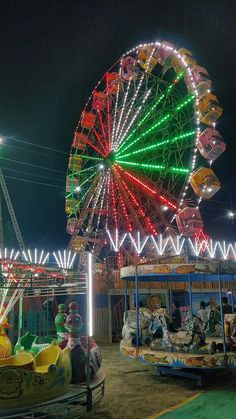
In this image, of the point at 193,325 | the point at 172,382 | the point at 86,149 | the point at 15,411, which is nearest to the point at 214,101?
the point at 86,149

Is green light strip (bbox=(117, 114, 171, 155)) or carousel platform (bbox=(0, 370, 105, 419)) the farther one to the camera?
green light strip (bbox=(117, 114, 171, 155))

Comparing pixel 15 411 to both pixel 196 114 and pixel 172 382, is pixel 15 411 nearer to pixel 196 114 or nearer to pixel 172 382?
pixel 172 382

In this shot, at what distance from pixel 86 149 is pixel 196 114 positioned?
7.90m

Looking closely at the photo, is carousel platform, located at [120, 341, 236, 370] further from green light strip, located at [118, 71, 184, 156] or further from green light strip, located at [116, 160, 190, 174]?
green light strip, located at [118, 71, 184, 156]

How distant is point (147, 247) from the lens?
21.0 meters

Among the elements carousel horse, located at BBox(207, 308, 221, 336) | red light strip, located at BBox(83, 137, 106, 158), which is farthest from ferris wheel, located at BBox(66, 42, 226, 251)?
carousel horse, located at BBox(207, 308, 221, 336)

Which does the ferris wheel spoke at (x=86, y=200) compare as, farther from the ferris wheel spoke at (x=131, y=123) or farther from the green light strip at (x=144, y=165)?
the ferris wheel spoke at (x=131, y=123)

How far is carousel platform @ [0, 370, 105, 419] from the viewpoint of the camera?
19.2 feet

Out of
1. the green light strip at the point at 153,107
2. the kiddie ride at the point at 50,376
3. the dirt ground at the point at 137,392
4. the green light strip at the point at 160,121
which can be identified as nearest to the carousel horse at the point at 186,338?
the dirt ground at the point at 137,392

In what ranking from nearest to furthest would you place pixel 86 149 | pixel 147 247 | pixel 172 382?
pixel 172 382, pixel 147 247, pixel 86 149

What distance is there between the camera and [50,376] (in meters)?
6.45

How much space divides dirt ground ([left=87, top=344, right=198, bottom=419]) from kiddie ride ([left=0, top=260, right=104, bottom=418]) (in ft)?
1.33

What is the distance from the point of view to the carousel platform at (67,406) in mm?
5859

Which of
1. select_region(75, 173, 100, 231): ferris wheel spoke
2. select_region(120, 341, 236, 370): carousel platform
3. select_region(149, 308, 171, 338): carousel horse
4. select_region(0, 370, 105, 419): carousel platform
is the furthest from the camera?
select_region(75, 173, 100, 231): ferris wheel spoke
